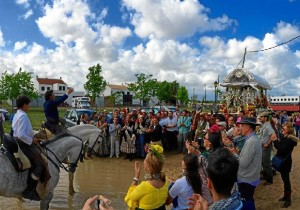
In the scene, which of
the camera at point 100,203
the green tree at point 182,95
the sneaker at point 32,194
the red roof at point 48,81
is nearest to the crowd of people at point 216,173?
the camera at point 100,203

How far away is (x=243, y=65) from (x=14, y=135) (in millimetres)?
14559

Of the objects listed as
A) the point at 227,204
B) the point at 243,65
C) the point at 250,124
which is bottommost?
the point at 227,204

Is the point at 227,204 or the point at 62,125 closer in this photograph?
the point at 227,204

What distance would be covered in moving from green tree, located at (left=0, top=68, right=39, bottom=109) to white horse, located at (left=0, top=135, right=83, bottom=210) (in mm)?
49239

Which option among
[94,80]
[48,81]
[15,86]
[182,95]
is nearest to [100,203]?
[94,80]

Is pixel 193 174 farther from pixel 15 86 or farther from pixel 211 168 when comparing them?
pixel 15 86

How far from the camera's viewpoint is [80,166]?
13.7m

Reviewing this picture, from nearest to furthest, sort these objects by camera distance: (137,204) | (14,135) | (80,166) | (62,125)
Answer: (137,204)
(14,135)
(62,125)
(80,166)

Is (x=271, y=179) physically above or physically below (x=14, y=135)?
below

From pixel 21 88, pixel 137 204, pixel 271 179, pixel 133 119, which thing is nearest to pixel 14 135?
pixel 137 204

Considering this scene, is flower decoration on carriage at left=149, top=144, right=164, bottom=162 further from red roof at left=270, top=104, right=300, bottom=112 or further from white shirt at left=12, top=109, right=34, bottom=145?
red roof at left=270, top=104, right=300, bottom=112

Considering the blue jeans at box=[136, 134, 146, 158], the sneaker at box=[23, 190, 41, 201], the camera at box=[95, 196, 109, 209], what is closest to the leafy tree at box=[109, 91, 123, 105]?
the blue jeans at box=[136, 134, 146, 158]

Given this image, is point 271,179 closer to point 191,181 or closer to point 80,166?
point 191,181

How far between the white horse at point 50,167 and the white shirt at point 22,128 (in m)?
0.64
